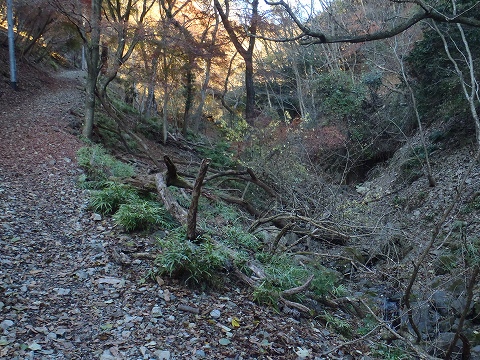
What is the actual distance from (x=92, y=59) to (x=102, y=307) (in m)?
8.17

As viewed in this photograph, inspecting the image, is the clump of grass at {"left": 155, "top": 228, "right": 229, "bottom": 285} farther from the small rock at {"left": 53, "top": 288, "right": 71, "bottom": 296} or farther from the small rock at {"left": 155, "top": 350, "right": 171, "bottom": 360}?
the small rock at {"left": 155, "top": 350, "right": 171, "bottom": 360}

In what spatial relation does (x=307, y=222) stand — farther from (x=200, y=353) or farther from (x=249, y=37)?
(x=249, y=37)

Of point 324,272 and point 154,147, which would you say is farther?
point 154,147

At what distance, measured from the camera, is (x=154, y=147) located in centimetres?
1323

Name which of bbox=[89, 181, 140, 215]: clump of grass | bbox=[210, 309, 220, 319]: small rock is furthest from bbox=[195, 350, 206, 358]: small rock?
bbox=[89, 181, 140, 215]: clump of grass

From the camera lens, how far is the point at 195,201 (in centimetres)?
410

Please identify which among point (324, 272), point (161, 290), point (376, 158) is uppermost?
point (376, 158)

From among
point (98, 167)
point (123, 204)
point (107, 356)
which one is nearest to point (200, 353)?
point (107, 356)

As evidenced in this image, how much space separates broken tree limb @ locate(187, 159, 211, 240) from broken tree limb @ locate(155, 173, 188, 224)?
711 mm

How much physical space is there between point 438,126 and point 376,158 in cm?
251

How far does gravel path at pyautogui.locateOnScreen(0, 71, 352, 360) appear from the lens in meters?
2.92

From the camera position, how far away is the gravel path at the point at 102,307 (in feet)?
9.59

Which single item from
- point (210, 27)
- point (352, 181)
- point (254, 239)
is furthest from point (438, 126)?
point (254, 239)

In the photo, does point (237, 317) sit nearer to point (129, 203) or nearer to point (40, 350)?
point (40, 350)
